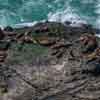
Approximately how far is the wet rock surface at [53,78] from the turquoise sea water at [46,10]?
32.9 feet

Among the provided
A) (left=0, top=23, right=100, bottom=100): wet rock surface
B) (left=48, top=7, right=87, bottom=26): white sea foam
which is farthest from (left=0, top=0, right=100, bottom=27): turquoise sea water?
(left=0, top=23, right=100, bottom=100): wet rock surface

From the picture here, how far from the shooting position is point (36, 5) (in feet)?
94.2

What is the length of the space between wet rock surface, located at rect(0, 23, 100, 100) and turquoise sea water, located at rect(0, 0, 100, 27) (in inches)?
394

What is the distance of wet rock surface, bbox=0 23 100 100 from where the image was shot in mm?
12727

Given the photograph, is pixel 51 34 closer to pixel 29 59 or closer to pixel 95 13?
pixel 29 59

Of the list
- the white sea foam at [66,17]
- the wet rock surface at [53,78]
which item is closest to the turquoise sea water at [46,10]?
the white sea foam at [66,17]

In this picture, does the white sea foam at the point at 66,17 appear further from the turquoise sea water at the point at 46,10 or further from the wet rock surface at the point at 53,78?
the wet rock surface at the point at 53,78

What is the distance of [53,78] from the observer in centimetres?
1367

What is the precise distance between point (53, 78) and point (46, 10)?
14.6 metres

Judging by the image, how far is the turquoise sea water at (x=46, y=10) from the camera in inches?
1021

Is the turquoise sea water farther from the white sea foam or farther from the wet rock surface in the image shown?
the wet rock surface

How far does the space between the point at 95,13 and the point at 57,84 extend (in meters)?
15.4

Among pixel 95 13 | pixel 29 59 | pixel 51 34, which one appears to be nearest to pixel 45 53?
pixel 29 59

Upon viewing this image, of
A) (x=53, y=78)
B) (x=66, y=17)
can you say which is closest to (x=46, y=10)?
(x=66, y=17)
